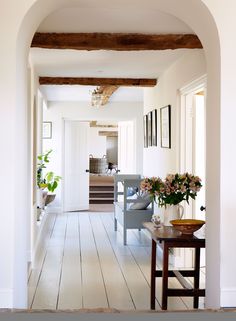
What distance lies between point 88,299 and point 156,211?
8.92 ft

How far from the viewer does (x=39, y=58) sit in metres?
5.66

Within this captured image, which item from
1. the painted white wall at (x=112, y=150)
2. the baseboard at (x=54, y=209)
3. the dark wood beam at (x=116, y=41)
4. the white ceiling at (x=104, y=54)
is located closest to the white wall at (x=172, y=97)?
the white ceiling at (x=104, y=54)

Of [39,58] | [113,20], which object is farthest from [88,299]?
[39,58]

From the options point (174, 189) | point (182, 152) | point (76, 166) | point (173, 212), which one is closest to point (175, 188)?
point (174, 189)

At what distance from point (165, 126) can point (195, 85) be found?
1238mm

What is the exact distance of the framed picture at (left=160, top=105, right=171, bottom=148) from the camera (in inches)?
235

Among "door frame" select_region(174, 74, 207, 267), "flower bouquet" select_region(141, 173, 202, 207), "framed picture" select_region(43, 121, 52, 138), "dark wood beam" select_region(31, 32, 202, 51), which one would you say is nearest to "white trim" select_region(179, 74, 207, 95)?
"door frame" select_region(174, 74, 207, 267)

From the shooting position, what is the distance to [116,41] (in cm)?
450

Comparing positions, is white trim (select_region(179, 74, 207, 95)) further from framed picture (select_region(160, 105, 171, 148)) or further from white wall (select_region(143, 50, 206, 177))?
framed picture (select_region(160, 105, 171, 148))

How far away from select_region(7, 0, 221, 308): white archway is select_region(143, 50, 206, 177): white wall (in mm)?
1426

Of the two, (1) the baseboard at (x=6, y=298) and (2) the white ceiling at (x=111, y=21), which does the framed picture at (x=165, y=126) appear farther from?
(1) the baseboard at (x=6, y=298)

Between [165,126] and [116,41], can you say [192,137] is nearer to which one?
[165,126]

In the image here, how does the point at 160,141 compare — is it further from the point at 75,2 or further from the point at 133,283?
the point at 75,2

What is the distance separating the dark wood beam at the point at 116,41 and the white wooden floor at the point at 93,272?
231 cm
